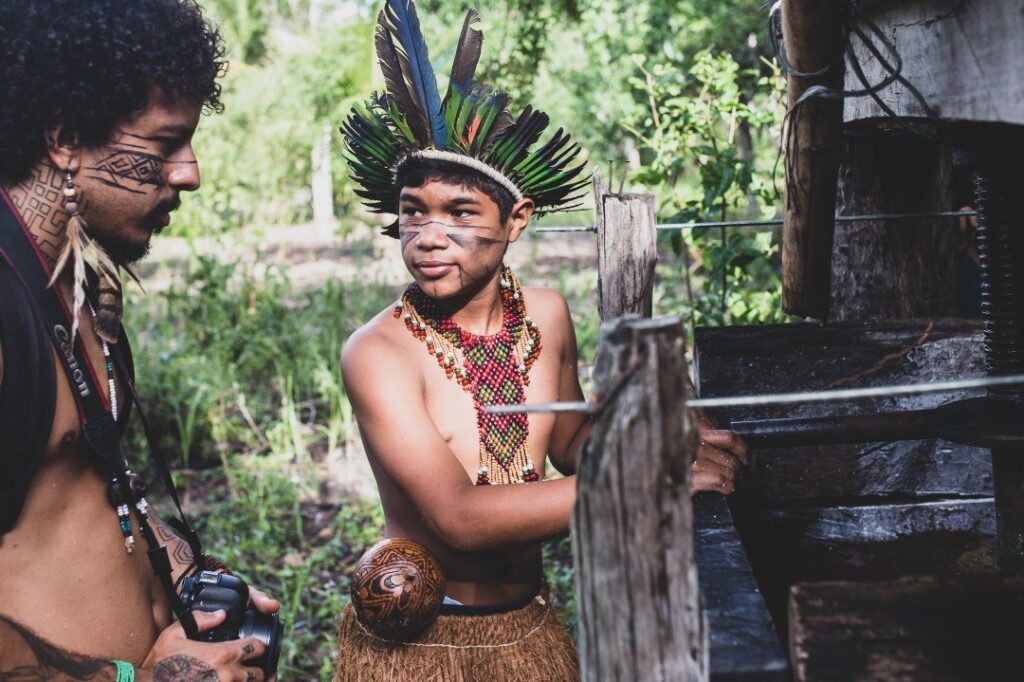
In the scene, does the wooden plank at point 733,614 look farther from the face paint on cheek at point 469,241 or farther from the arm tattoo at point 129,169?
the arm tattoo at point 129,169

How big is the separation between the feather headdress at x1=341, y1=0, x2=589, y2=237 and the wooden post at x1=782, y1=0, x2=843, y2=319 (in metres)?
0.65

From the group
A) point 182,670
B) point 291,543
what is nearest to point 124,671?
point 182,670

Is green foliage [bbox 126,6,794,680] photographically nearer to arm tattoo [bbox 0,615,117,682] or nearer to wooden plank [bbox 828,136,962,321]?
wooden plank [bbox 828,136,962,321]

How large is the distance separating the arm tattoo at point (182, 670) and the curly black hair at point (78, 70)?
104 cm

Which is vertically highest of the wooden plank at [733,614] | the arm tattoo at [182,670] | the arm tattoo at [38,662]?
the wooden plank at [733,614]

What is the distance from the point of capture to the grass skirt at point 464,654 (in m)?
2.49

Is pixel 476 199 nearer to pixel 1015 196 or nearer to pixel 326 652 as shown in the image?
pixel 1015 196

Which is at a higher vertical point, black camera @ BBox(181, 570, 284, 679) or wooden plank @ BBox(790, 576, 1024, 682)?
wooden plank @ BBox(790, 576, 1024, 682)

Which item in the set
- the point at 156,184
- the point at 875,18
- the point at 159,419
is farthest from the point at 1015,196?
the point at 159,419

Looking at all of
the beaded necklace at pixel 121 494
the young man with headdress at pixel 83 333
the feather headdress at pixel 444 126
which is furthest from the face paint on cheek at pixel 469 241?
the beaded necklace at pixel 121 494

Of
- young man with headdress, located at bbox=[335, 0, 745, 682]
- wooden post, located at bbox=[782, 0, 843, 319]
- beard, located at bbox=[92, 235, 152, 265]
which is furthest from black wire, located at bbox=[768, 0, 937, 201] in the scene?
beard, located at bbox=[92, 235, 152, 265]

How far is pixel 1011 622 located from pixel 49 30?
214cm

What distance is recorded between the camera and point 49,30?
6.91 feet

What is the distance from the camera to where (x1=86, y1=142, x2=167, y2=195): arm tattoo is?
210 centimetres
